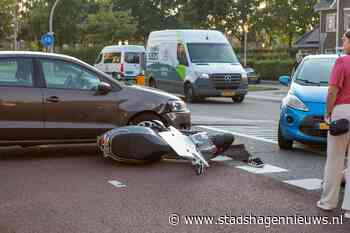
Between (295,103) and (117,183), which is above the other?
(295,103)

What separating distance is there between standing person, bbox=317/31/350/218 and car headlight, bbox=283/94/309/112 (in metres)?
3.59

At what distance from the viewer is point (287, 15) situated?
69.6 metres

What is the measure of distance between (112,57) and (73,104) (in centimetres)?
2319

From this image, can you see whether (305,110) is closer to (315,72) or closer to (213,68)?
(315,72)

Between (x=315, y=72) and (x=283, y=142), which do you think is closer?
(x=283, y=142)

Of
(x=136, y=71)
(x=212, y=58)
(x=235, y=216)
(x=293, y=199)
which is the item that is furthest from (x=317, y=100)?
(x=136, y=71)

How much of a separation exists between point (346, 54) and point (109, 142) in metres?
3.63

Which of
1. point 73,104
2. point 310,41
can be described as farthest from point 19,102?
point 310,41

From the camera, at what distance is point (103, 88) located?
9.19 m

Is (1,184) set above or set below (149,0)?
below

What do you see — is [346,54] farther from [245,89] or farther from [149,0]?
[149,0]

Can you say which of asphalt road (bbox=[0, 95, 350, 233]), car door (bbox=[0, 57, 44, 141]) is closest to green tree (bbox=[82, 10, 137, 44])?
asphalt road (bbox=[0, 95, 350, 233])

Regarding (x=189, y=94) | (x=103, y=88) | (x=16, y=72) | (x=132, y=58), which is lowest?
(x=189, y=94)

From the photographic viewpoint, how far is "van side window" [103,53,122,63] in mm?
31609
